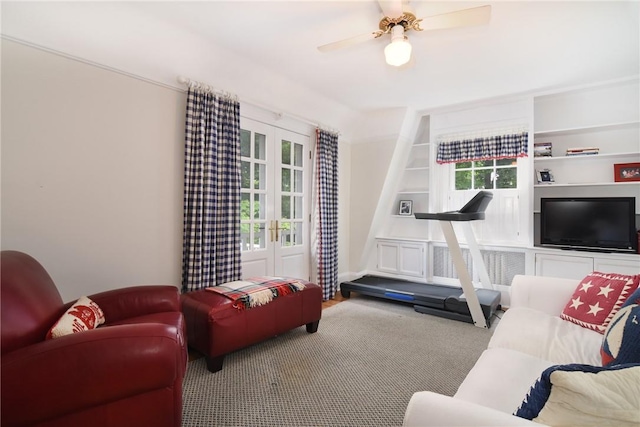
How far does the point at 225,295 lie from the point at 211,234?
2.07ft

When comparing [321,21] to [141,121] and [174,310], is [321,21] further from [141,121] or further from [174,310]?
[174,310]

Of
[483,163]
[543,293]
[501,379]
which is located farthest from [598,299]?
[483,163]

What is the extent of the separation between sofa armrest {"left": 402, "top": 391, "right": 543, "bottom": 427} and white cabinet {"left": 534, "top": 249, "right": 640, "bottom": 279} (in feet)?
11.0

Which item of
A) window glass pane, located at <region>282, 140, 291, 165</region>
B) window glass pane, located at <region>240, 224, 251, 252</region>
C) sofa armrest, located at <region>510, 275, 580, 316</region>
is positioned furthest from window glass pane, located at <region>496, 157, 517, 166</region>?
window glass pane, located at <region>240, 224, 251, 252</region>

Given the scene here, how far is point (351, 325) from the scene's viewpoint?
3.21 meters

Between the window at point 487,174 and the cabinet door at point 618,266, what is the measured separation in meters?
1.16

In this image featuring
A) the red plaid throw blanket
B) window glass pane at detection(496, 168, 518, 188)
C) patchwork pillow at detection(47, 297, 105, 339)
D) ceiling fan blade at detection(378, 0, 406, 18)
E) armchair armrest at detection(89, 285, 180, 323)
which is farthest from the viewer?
window glass pane at detection(496, 168, 518, 188)

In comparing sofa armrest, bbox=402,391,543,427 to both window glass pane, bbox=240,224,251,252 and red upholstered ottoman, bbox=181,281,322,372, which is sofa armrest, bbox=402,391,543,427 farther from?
window glass pane, bbox=240,224,251,252

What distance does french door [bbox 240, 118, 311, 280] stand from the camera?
337cm

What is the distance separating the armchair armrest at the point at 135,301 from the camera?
2002 mm

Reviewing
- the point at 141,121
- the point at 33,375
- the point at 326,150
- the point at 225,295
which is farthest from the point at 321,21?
the point at 33,375

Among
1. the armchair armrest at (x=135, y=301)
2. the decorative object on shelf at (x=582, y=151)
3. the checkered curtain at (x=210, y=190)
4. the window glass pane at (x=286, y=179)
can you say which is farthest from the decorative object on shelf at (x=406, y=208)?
the armchair armrest at (x=135, y=301)

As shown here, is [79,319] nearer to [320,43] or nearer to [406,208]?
[320,43]

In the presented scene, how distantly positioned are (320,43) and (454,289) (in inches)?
123
